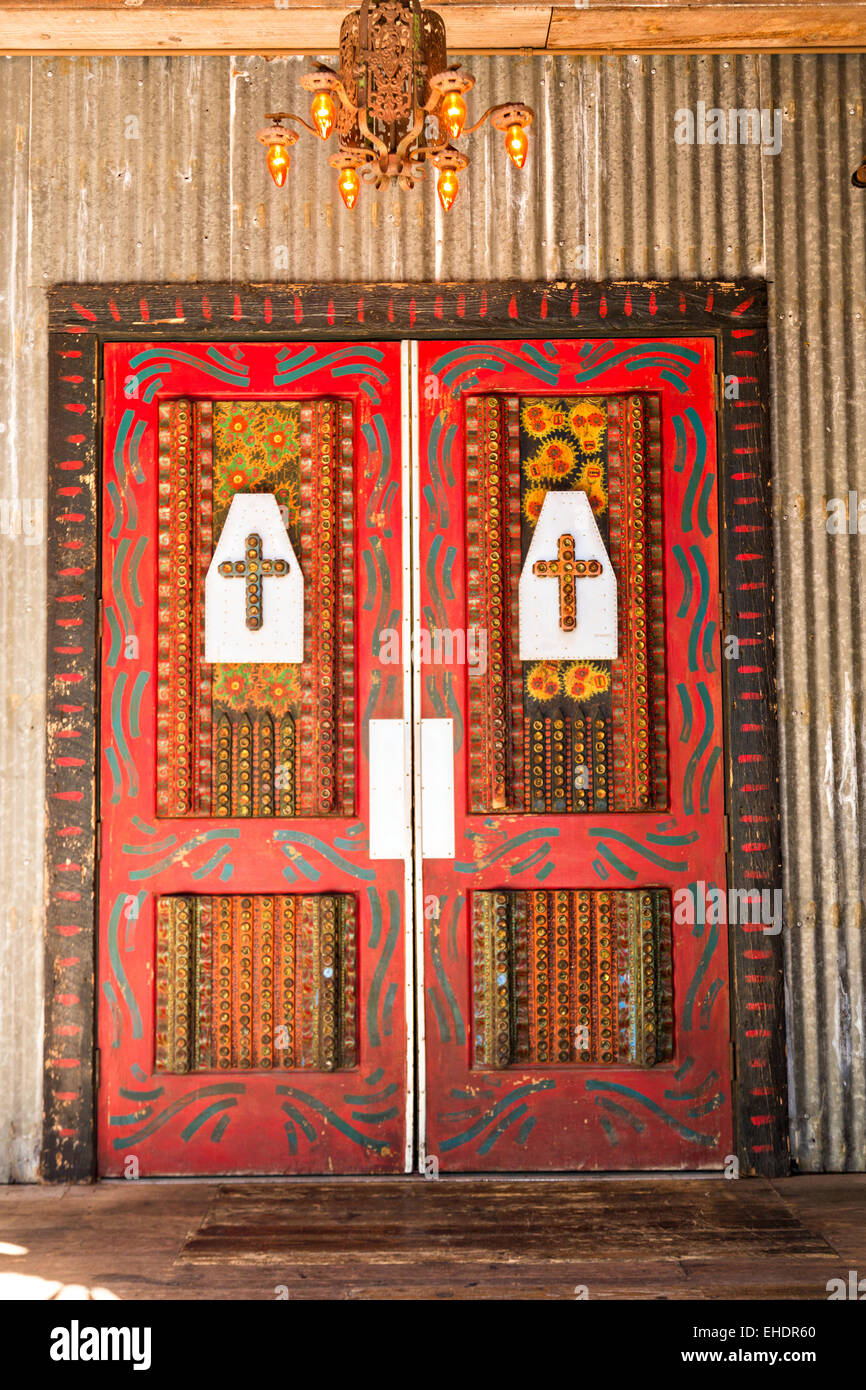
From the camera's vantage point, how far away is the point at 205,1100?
329 cm

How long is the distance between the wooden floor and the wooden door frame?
554mm

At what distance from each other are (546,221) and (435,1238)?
3142 mm

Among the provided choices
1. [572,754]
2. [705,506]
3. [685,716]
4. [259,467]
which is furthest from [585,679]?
[259,467]

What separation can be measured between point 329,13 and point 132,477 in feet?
5.09

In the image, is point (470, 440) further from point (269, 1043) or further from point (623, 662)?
point (269, 1043)

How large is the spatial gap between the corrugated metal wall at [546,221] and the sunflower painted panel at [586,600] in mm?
434

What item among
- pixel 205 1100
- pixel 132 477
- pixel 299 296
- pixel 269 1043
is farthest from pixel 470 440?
pixel 205 1100

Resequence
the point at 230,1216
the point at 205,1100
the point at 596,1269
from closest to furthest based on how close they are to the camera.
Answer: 1. the point at 596,1269
2. the point at 230,1216
3. the point at 205,1100

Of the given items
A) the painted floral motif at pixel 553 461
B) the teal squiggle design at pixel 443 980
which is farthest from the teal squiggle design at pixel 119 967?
the painted floral motif at pixel 553 461

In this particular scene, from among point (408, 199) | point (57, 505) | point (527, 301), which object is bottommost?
point (57, 505)

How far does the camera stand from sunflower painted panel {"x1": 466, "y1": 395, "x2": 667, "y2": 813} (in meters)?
3.38

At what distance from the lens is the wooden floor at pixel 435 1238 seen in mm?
2584

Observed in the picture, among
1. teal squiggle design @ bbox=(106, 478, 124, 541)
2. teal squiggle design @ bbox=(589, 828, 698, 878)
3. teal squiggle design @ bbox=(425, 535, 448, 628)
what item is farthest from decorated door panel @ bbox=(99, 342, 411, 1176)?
teal squiggle design @ bbox=(589, 828, 698, 878)

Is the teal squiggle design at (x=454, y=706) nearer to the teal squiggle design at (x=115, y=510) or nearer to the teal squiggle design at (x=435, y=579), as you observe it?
the teal squiggle design at (x=435, y=579)
